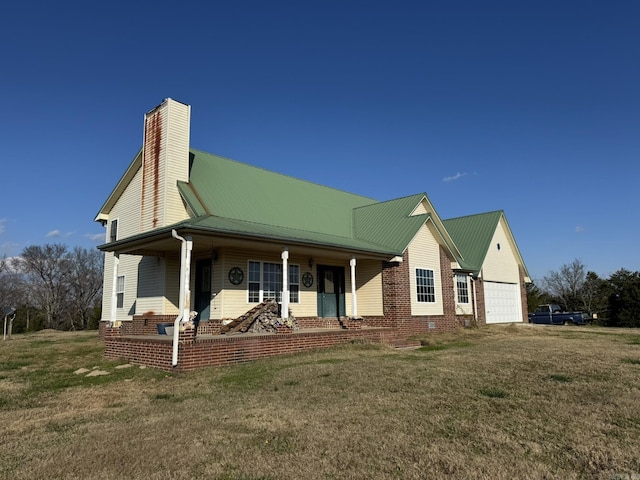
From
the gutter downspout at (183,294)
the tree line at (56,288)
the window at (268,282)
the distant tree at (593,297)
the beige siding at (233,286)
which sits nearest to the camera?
the gutter downspout at (183,294)

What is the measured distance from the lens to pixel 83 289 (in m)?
51.9

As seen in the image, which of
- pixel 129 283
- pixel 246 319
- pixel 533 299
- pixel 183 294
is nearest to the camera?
pixel 183 294

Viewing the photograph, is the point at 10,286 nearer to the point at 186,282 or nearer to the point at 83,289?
the point at 83,289

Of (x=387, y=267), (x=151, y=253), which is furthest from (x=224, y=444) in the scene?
(x=387, y=267)

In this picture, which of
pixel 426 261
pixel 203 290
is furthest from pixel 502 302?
pixel 203 290

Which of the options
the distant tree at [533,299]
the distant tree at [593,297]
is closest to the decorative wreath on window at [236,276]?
the distant tree at [533,299]

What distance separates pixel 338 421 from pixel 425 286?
14396 millimetres

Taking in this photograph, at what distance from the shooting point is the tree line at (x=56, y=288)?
50062mm

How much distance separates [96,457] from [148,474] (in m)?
0.93

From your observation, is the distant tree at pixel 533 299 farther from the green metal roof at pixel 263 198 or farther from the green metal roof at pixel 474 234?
the green metal roof at pixel 263 198

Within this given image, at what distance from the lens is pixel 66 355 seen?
45.8 feet

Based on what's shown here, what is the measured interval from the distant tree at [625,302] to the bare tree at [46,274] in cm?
5220

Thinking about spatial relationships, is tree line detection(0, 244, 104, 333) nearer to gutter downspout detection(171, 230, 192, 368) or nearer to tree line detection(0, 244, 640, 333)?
tree line detection(0, 244, 640, 333)

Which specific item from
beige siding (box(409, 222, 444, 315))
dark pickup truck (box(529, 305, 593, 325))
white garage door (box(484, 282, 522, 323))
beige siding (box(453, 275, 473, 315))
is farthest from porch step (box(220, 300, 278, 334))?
dark pickup truck (box(529, 305, 593, 325))
